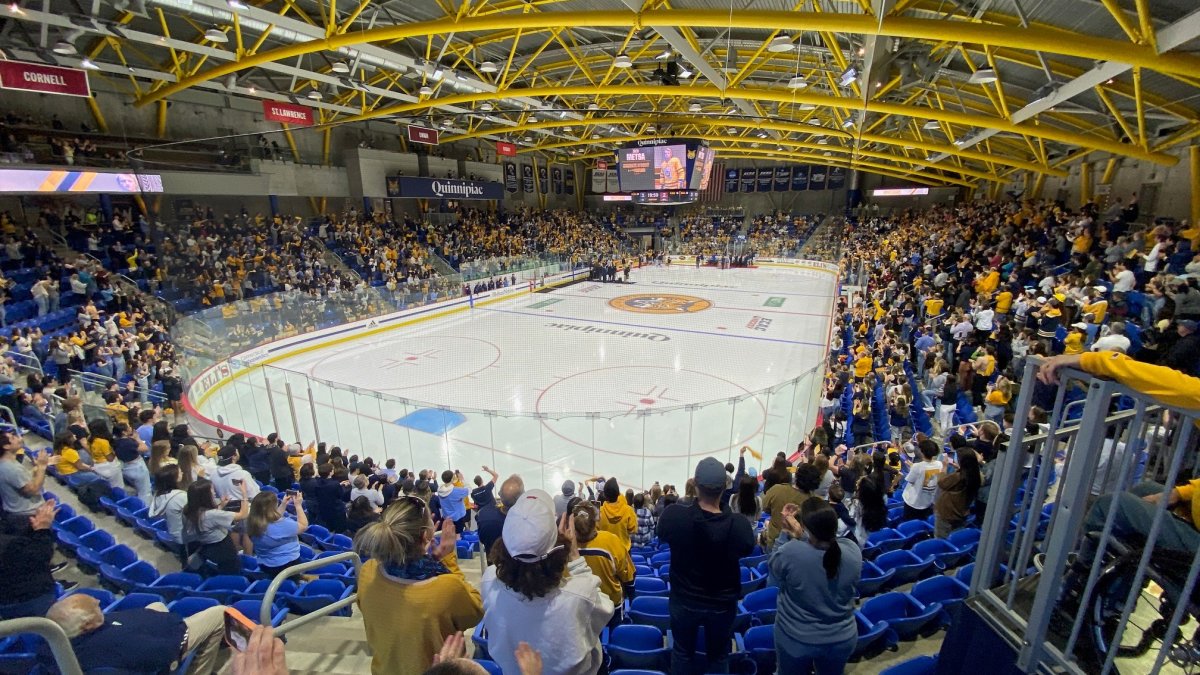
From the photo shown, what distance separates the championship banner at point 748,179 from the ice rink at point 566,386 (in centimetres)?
1987

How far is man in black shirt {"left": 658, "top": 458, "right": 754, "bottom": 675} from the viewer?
2.34 metres

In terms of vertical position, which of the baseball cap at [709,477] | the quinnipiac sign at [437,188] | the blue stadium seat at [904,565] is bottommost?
the blue stadium seat at [904,565]

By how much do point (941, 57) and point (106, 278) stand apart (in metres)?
19.9

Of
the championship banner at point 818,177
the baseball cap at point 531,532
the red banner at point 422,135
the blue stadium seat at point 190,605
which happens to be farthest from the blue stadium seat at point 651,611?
the championship banner at point 818,177

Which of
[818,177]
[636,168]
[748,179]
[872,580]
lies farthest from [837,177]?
[872,580]

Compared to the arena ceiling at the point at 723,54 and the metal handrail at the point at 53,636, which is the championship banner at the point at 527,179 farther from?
the metal handrail at the point at 53,636

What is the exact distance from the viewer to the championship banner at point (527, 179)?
1516 inches

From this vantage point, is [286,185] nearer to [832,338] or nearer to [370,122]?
[370,122]

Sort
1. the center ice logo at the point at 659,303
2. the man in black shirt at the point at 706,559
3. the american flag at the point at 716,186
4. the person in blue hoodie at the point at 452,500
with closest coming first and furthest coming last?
the man in black shirt at the point at 706,559, the person in blue hoodie at the point at 452,500, the center ice logo at the point at 659,303, the american flag at the point at 716,186

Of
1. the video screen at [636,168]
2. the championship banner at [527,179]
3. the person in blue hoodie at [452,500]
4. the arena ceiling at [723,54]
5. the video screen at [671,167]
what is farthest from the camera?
the championship banner at [527,179]

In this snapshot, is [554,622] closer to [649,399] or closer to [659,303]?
[649,399]

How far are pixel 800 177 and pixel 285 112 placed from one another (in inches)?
1376

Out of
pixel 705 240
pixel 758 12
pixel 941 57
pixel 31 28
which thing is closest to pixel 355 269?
pixel 31 28

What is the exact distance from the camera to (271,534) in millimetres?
4172
